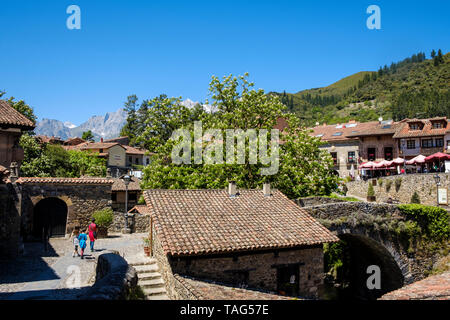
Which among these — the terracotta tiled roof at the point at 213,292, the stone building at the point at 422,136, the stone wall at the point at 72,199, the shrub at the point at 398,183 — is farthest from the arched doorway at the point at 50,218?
the stone building at the point at 422,136

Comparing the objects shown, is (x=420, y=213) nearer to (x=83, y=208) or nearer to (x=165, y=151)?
(x=165, y=151)

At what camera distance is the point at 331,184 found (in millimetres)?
22516

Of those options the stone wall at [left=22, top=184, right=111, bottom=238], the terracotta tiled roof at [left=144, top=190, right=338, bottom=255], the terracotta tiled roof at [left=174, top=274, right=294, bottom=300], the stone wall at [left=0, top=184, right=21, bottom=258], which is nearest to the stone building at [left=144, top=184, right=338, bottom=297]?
the terracotta tiled roof at [left=144, top=190, right=338, bottom=255]

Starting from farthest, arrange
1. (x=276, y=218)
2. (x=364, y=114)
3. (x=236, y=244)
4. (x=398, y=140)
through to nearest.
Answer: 1. (x=364, y=114)
2. (x=398, y=140)
3. (x=276, y=218)
4. (x=236, y=244)

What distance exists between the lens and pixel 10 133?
1812 centimetres

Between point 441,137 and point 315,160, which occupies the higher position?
point 441,137

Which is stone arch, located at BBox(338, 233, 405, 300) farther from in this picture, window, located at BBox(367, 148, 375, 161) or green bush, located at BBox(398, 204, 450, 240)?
window, located at BBox(367, 148, 375, 161)

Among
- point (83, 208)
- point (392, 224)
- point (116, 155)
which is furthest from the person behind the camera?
point (116, 155)

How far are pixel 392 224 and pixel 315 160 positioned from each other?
19.4ft

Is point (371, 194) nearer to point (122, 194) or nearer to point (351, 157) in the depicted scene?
point (351, 157)

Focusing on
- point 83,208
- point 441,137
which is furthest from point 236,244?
point 441,137

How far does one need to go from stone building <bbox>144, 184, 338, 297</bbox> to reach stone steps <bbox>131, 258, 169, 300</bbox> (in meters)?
0.36

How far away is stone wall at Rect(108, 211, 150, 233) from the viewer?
24.3 m

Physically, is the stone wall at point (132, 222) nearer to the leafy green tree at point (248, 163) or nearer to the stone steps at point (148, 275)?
the leafy green tree at point (248, 163)
